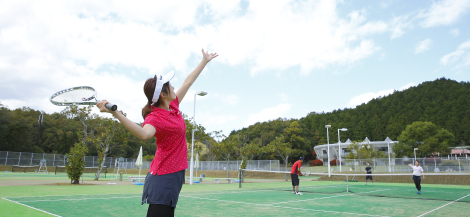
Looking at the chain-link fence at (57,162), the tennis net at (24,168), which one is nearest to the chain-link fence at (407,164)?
the chain-link fence at (57,162)

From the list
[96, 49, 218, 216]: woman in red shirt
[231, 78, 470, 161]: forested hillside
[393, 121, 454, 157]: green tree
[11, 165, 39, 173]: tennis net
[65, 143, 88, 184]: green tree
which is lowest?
[11, 165, 39, 173]: tennis net

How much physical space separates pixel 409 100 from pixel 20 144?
109186 millimetres

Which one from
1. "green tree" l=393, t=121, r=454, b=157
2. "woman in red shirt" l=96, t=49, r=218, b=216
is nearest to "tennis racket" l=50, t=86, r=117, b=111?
"woman in red shirt" l=96, t=49, r=218, b=216

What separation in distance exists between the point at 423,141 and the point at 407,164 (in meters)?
34.9

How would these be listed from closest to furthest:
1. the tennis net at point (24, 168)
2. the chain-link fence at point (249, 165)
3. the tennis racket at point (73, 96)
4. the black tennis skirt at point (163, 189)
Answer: the black tennis skirt at point (163, 189) → the tennis racket at point (73, 96) → the chain-link fence at point (249, 165) → the tennis net at point (24, 168)

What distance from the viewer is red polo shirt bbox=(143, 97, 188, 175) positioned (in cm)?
225

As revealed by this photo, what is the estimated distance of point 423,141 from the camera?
65.8 meters

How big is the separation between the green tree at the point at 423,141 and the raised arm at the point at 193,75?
69.5 meters

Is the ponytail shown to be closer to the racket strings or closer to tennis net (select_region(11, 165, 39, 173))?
the racket strings

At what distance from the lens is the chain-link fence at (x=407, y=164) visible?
105ft

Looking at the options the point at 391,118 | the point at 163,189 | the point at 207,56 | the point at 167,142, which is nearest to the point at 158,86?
the point at 167,142

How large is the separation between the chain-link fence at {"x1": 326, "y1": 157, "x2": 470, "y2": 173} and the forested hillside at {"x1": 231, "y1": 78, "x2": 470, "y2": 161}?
44.0 meters

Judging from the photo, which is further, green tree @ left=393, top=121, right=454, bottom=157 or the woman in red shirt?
green tree @ left=393, top=121, right=454, bottom=157

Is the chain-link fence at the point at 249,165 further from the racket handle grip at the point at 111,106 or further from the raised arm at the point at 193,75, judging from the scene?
the racket handle grip at the point at 111,106
